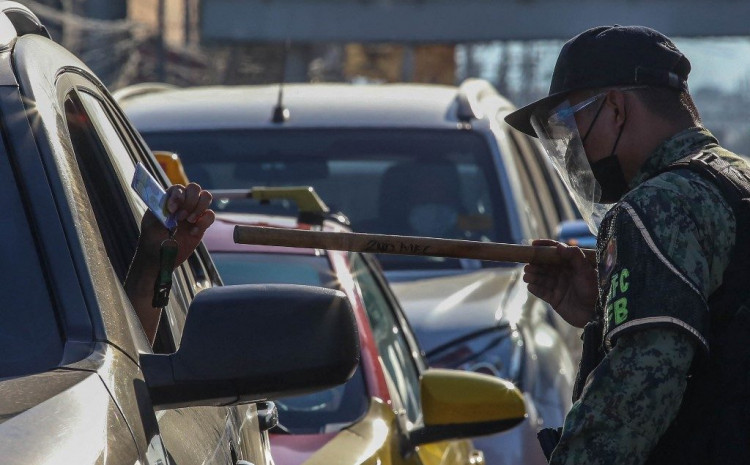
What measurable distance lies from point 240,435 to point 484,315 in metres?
3.92

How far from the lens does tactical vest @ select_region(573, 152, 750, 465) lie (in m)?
3.01

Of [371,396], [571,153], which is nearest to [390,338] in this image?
[371,396]

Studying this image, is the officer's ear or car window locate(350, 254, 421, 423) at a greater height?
the officer's ear

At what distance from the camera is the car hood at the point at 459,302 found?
6969 millimetres

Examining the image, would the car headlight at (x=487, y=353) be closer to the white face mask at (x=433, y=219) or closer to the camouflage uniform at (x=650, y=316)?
the white face mask at (x=433, y=219)

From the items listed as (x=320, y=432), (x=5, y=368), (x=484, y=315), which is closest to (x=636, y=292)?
(x=5, y=368)

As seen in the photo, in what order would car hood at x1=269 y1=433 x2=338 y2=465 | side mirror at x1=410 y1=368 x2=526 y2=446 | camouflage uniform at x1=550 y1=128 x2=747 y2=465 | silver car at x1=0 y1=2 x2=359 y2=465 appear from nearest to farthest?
silver car at x1=0 y1=2 x2=359 y2=465
camouflage uniform at x1=550 y1=128 x2=747 y2=465
car hood at x1=269 y1=433 x2=338 y2=465
side mirror at x1=410 y1=368 x2=526 y2=446

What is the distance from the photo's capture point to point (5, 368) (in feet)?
7.77

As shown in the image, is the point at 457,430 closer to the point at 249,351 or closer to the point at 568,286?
the point at 568,286

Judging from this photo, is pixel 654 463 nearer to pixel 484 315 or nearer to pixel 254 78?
pixel 484 315

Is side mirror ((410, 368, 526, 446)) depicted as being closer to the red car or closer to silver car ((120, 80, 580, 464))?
the red car

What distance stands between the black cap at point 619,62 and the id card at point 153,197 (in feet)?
2.87

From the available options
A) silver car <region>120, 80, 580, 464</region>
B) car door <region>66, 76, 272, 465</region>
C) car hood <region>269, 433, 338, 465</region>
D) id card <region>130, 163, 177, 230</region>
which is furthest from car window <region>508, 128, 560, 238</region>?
id card <region>130, 163, 177, 230</region>

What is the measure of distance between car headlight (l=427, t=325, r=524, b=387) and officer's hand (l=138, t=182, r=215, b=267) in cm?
355
